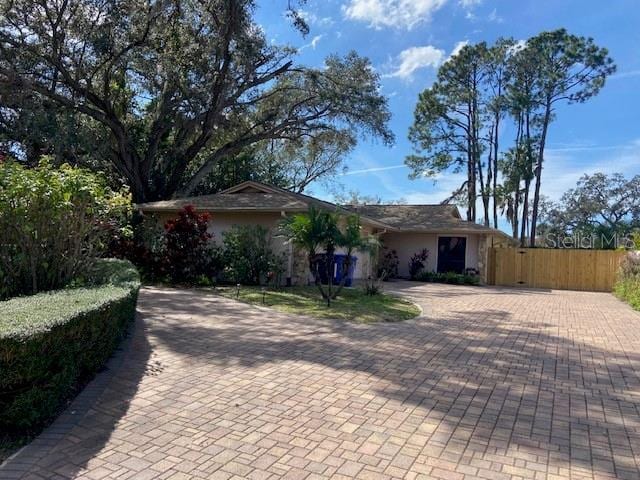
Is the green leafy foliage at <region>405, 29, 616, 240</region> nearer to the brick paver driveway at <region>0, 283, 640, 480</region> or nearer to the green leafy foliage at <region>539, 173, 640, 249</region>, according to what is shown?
the green leafy foliage at <region>539, 173, 640, 249</region>

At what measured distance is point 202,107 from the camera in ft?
64.4

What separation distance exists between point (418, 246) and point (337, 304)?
40.9 feet

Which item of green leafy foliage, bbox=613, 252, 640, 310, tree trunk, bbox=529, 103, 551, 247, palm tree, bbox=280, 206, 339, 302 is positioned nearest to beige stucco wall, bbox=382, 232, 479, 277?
green leafy foliage, bbox=613, 252, 640, 310

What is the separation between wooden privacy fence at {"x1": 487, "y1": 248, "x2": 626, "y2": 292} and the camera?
68.5ft

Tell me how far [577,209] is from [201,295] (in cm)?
3721

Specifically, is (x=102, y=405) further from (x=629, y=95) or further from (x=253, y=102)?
(x=629, y=95)

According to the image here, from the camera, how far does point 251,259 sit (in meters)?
14.7

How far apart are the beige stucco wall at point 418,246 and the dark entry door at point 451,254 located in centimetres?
17

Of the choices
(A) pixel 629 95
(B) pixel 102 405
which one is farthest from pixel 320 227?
(A) pixel 629 95

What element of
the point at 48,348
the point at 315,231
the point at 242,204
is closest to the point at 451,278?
the point at 242,204

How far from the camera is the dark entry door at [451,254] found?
22266mm

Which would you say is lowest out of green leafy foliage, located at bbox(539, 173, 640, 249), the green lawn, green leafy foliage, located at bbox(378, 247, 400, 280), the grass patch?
the green lawn

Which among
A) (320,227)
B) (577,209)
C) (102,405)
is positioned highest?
(577,209)

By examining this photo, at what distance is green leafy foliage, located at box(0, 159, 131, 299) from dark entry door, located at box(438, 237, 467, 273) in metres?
17.5
